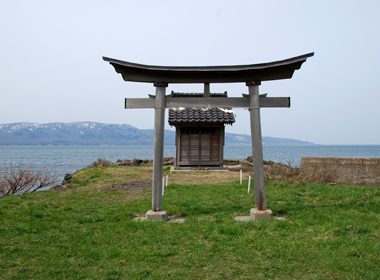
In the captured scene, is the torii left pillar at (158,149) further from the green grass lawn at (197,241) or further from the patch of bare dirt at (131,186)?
the patch of bare dirt at (131,186)

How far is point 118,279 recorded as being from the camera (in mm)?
4227

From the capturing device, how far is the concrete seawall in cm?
1370

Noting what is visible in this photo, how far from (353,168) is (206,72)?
10305 mm

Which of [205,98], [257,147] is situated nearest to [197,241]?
[257,147]

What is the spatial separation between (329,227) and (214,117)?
13744 mm

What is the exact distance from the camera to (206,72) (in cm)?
759

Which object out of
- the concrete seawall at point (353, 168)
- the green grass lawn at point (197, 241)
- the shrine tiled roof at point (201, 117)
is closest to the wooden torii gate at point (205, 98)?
the green grass lawn at point (197, 241)

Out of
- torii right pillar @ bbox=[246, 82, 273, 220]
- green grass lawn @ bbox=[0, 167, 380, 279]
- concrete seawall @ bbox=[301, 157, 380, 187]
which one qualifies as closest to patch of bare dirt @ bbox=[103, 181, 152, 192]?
green grass lawn @ bbox=[0, 167, 380, 279]

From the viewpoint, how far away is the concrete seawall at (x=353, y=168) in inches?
539

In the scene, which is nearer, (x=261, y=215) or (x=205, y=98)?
(x=261, y=215)

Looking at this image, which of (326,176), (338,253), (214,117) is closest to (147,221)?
(338,253)

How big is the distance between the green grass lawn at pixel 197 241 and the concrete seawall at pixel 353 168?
5.59 meters

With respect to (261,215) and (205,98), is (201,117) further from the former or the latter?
(261,215)

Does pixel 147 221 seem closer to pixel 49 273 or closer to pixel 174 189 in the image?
pixel 49 273
